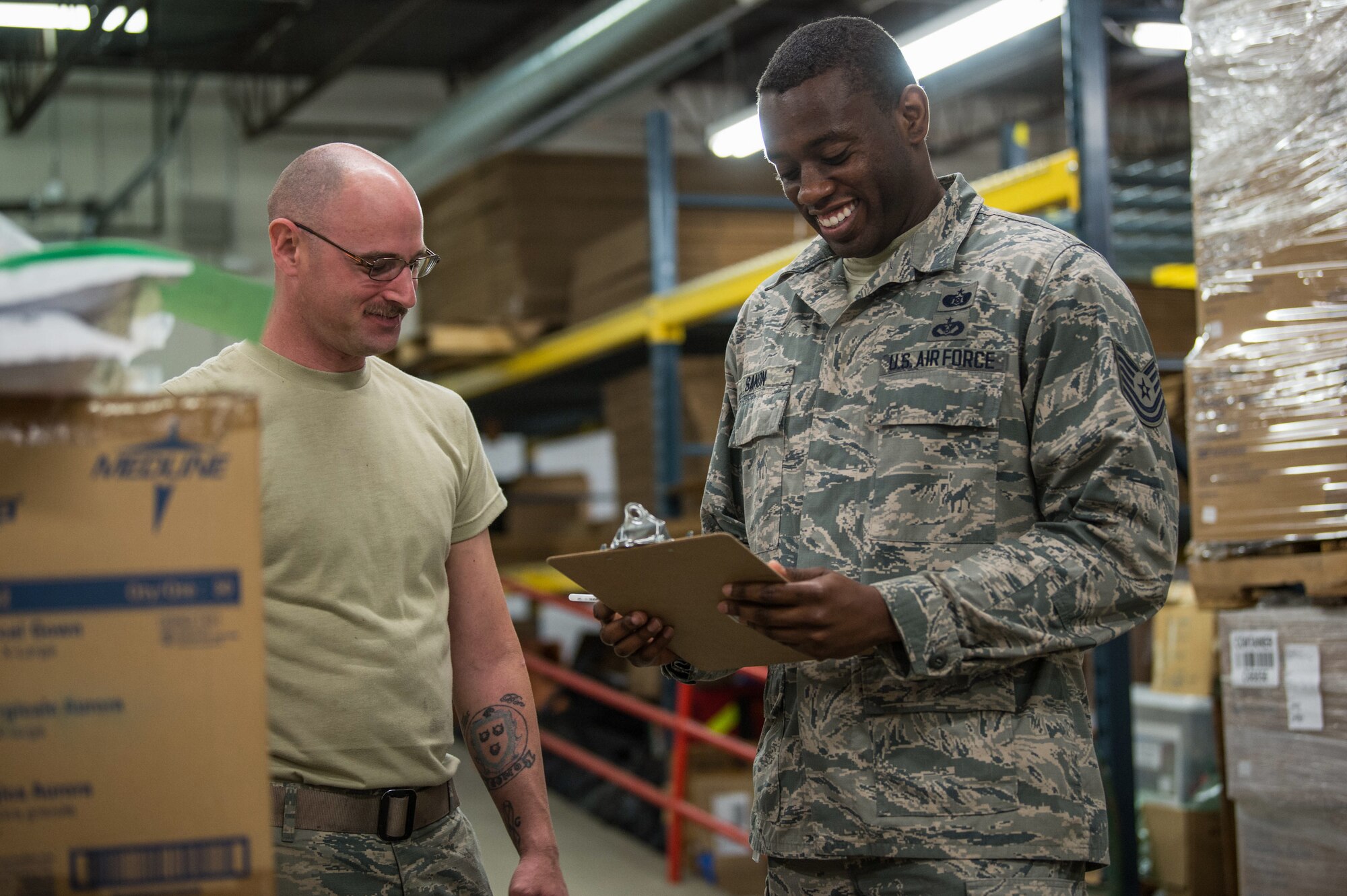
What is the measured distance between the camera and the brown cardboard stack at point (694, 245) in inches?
284

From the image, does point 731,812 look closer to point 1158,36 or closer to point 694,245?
point 694,245

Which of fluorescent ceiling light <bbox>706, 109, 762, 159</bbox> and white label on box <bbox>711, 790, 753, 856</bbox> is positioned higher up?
fluorescent ceiling light <bbox>706, 109, 762, 159</bbox>

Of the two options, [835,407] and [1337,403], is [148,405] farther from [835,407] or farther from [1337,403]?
[1337,403]

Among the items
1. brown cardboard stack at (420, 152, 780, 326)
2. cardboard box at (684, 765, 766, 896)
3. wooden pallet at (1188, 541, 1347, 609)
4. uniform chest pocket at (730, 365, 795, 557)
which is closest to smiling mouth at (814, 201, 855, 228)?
uniform chest pocket at (730, 365, 795, 557)

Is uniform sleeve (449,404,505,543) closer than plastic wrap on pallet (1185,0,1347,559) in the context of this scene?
Yes

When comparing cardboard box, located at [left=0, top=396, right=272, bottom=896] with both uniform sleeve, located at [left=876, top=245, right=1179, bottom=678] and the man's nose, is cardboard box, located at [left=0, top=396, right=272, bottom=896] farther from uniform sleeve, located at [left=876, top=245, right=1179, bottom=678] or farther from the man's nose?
the man's nose

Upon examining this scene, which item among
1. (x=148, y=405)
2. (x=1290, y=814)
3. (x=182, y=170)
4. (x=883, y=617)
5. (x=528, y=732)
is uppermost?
(x=182, y=170)

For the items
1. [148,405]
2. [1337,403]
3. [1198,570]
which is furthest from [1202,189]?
[148,405]

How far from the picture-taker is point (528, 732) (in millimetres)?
2240

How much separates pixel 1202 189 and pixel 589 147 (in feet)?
39.5

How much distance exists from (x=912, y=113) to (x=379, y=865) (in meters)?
1.41

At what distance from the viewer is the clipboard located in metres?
1.59

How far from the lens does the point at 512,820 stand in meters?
2.18

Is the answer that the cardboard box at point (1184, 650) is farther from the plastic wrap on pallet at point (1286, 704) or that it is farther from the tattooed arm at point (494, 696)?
the tattooed arm at point (494, 696)
